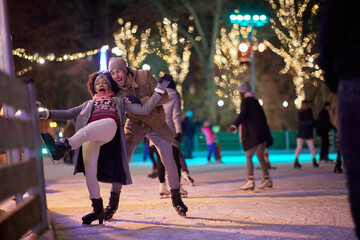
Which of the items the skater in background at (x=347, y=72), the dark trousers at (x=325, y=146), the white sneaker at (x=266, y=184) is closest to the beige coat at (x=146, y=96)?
the white sneaker at (x=266, y=184)

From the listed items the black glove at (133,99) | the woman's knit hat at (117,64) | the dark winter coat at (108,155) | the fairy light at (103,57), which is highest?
the fairy light at (103,57)

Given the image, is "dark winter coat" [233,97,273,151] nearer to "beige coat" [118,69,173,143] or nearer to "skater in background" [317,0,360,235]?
"beige coat" [118,69,173,143]

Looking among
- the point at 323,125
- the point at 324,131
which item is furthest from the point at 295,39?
the point at 324,131

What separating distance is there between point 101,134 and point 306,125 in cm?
1068

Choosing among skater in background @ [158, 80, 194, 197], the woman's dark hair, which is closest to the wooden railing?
the woman's dark hair

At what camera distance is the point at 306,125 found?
15.9 metres

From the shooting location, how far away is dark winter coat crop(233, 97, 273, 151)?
988 cm

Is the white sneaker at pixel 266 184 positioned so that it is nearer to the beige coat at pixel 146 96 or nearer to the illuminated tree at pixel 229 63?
the beige coat at pixel 146 96

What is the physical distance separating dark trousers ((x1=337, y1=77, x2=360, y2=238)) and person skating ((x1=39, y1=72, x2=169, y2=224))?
10.5 ft

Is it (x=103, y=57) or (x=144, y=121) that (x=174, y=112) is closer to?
(x=144, y=121)

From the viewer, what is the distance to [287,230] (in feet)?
18.0

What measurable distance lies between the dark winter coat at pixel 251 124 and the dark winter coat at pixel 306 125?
6005mm

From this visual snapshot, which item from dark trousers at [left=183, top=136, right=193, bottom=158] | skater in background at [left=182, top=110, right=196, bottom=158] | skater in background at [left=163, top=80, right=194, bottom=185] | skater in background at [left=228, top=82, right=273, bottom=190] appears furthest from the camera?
dark trousers at [left=183, top=136, right=193, bottom=158]

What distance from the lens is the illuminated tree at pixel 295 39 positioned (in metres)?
13.8
